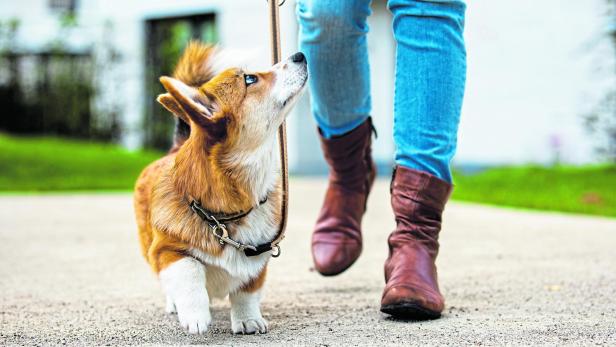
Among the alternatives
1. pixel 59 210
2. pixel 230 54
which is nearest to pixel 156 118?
pixel 59 210

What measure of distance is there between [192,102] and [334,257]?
3.02ft

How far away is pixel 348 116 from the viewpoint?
2980 millimetres

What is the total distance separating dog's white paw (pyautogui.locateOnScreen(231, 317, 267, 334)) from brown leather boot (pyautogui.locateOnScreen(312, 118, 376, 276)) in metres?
0.58

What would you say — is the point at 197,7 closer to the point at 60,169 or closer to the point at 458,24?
the point at 60,169

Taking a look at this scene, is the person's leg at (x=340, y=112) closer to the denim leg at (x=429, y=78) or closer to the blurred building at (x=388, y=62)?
the denim leg at (x=429, y=78)

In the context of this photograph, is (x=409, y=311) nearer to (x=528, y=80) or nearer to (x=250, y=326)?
(x=250, y=326)

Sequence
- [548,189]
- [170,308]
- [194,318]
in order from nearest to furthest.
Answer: [194,318] < [170,308] < [548,189]

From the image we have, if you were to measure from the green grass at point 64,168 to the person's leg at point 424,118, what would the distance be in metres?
6.89

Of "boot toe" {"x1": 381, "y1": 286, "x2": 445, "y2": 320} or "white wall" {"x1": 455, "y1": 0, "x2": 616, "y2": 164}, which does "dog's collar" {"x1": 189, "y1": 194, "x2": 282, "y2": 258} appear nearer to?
"boot toe" {"x1": 381, "y1": 286, "x2": 445, "y2": 320}

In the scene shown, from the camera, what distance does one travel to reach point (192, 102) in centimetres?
220

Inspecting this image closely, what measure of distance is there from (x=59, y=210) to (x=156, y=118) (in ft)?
30.8

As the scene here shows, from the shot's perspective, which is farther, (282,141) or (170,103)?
(282,141)

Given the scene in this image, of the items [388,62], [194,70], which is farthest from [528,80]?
[194,70]

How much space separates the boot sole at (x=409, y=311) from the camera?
2279 mm
